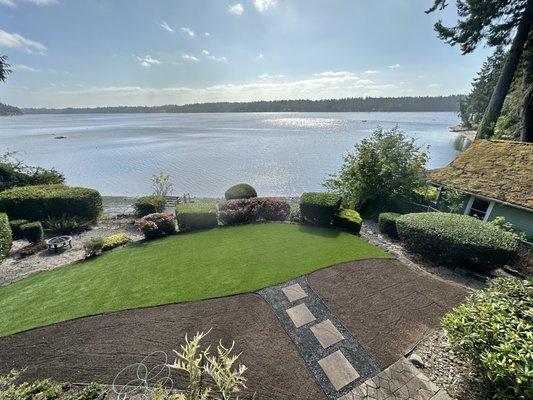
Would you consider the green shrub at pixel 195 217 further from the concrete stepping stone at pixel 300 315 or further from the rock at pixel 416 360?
the rock at pixel 416 360

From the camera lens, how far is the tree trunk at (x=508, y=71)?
16842 mm

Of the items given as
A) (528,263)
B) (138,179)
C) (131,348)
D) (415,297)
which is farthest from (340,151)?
(131,348)

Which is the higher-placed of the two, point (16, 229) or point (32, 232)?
point (32, 232)

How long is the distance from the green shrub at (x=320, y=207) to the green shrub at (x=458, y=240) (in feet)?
10.4

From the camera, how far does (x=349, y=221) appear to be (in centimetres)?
1227

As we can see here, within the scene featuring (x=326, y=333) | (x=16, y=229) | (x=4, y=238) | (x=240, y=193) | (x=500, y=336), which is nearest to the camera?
(x=500, y=336)

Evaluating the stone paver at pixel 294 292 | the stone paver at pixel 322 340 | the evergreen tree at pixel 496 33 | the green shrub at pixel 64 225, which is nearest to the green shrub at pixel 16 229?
the green shrub at pixel 64 225

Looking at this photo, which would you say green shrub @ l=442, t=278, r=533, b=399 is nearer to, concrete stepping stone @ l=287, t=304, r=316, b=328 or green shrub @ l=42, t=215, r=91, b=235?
concrete stepping stone @ l=287, t=304, r=316, b=328

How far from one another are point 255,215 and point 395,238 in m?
7.08

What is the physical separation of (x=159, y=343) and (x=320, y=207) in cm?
901

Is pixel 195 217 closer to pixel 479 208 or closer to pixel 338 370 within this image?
pixel 338 370

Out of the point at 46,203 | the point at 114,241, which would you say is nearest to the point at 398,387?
the point at 114,241

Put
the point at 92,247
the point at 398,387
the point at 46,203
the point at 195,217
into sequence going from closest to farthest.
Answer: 1. the point at 398,387
2. the point at 92,247
3. the point at 195,217
4. the point at 46,203

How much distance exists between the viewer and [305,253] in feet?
32.4
